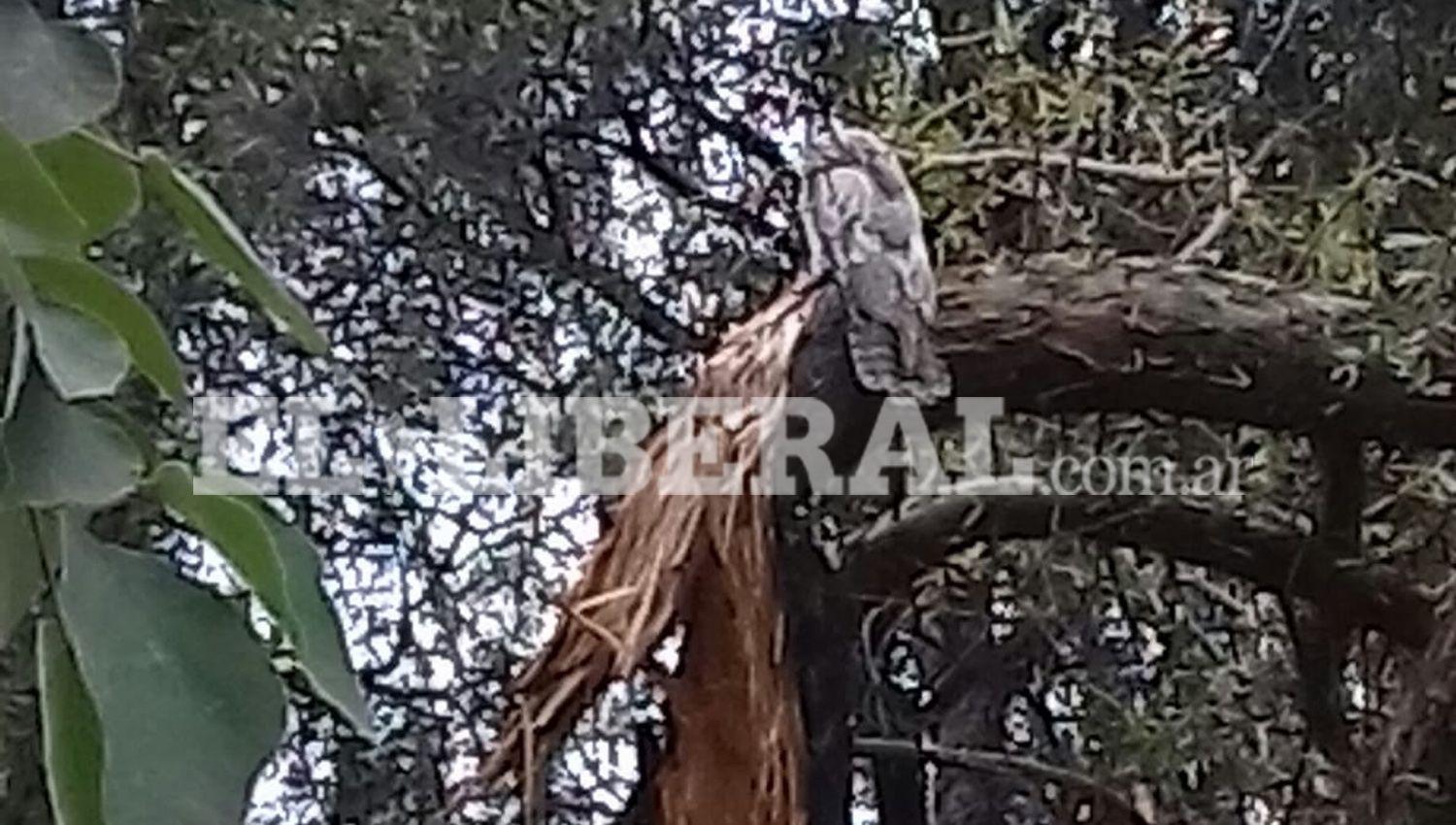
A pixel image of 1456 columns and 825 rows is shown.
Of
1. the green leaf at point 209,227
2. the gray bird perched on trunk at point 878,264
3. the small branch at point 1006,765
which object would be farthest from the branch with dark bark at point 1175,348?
the green leaf at point 209,227

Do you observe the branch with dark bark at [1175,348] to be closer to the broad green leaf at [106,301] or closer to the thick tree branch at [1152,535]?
the thick tree branch at [1152,535]

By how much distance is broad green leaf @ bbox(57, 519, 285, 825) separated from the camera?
0.22m

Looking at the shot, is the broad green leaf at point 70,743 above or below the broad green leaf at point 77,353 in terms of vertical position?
below

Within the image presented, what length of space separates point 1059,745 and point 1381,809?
0.66 ft

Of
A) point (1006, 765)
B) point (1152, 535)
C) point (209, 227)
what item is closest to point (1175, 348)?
point (1152, 535)

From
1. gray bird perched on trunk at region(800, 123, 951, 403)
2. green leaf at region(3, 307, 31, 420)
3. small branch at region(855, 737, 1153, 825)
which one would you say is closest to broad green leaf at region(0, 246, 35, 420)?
green leaf at region(3, 307, 31, 420)

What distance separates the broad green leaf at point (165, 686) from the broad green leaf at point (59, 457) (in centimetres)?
1

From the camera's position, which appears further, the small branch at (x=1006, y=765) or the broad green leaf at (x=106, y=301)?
the small branch at (x=1006, y=765)

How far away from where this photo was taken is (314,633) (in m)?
0.27

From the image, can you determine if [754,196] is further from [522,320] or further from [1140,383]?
[1140,383]

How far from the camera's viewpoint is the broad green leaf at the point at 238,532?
0.86 ft

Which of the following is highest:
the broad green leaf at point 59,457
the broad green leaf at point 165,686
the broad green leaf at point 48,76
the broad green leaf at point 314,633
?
the broad green leaf at point 48,76

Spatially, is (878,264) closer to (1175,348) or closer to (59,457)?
(1175,348)

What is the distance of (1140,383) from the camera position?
1.03 m
